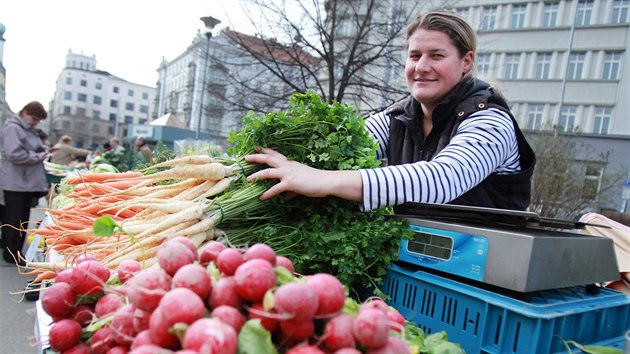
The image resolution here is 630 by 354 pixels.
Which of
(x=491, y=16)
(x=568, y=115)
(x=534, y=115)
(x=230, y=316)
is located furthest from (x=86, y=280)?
(x=491, y=16)

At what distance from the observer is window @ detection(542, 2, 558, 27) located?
23.3 m

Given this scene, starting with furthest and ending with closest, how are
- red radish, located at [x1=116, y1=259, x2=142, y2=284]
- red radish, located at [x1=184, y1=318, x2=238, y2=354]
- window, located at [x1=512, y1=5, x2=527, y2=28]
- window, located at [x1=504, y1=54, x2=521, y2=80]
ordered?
window, located at [x1=504, y1=54, x2=521, y2=80] → window, located at [x1=512, y1=5, x2=527, y2=28] → red radish, located at [x1=116, y1=259, x2=142, y2=284] → red radish, located at [x1=184, y1=318, x2=238, y2=354]

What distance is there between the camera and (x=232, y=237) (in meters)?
1.74

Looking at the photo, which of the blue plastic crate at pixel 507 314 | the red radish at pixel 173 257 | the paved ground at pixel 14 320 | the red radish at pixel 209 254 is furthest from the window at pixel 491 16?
the red radish at pixel 173 257

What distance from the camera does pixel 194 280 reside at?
87 cm

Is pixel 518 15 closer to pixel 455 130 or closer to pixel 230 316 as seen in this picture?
pixel 455 130

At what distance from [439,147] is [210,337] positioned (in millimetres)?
1437

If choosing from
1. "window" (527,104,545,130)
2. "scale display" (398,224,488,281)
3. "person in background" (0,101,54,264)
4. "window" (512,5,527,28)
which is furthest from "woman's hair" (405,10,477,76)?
"window" (512,5,527,28)

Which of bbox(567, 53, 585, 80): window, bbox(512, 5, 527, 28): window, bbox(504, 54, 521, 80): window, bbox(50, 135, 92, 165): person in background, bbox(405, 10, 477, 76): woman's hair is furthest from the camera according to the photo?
bbox(504, 54, 521, 80): window

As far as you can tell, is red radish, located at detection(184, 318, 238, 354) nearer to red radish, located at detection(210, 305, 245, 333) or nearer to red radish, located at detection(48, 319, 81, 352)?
red radish, located at detection(210, 305, 245, 333)

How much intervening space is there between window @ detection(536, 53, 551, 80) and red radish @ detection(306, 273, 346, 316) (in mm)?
27044

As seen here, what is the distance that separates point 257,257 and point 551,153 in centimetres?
1481

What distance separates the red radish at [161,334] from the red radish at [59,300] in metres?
0.40

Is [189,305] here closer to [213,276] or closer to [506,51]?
[213,276]
